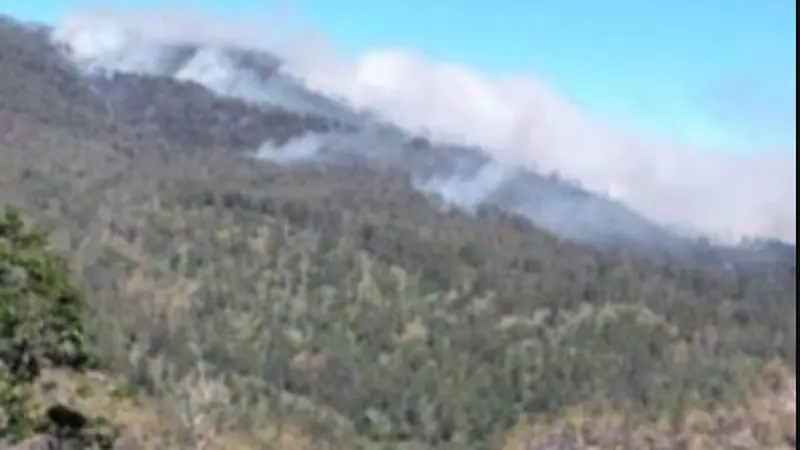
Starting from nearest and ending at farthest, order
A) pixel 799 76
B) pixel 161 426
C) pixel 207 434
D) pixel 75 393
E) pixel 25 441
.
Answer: pixel 799 76, pixel 25 441, pixel 75 393, pixel 161 426, pixel 207 434

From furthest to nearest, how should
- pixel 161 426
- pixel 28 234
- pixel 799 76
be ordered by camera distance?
pixel 161 426 < pixel 28 234 < pixel 799 76

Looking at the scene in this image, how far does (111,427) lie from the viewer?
31.7 metres

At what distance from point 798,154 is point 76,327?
16815 millimetres

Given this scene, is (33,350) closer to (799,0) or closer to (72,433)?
(72,433)

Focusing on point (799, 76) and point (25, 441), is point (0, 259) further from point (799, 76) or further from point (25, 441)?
point (799, 76)

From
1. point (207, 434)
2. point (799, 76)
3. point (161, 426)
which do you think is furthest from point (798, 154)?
point (207, 434)

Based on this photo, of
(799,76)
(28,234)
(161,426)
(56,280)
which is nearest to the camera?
(799,76)

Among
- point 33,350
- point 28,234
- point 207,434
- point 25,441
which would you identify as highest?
point 28,234

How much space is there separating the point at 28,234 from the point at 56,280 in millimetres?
2684

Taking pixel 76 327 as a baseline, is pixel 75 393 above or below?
below

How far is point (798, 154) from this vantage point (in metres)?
19.7

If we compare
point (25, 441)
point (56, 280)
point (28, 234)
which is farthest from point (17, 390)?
point (28, 234)

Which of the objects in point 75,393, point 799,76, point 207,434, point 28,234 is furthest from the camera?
point 207,434

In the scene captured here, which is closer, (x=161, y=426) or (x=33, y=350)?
(x=33, y=350)
